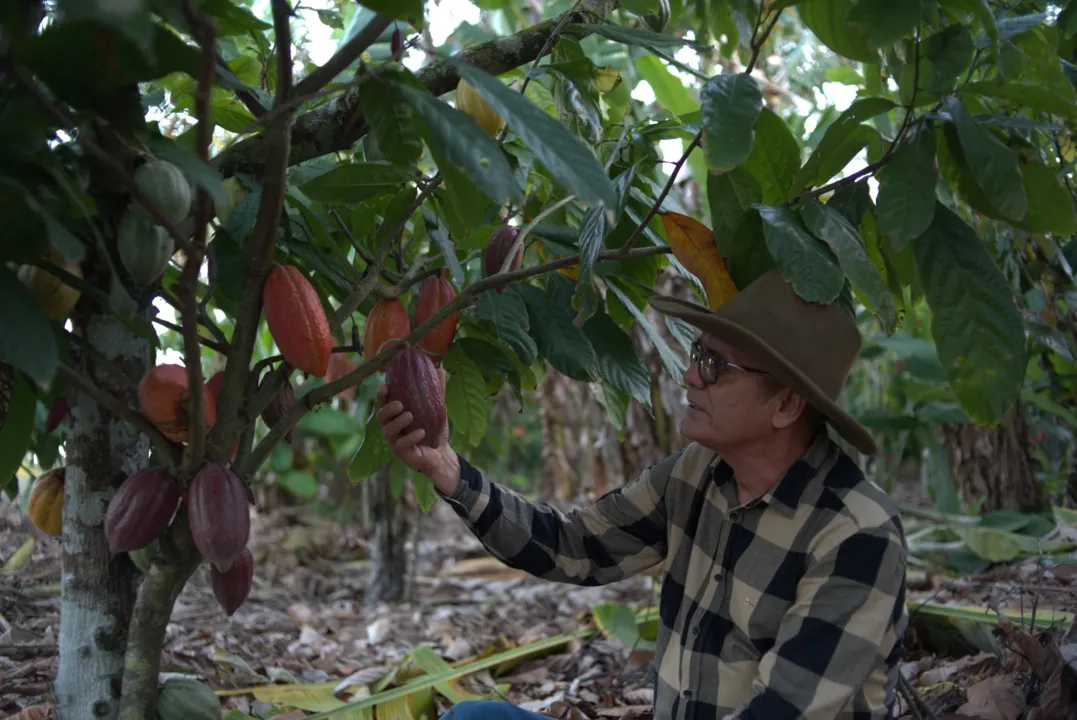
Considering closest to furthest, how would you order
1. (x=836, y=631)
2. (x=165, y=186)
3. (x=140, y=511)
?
(x=165, y=186) → (x=140, y=511) → (x=836, y=631)

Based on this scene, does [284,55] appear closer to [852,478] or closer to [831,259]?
[831,259]

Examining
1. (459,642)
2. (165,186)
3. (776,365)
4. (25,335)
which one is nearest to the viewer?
(25,335)

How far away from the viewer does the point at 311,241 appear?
1.29 meters

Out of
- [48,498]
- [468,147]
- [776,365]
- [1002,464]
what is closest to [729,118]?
[468,147]

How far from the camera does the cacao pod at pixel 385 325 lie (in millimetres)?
1265

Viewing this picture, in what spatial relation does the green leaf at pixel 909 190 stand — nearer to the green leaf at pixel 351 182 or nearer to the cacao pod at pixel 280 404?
the green leaf at pixel 351 182

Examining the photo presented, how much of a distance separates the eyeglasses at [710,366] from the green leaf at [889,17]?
1.52 ft

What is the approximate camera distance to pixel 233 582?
Result: 1133 mm

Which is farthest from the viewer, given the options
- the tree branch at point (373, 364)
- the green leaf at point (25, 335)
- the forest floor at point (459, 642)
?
the forest floor at point (459, 642)

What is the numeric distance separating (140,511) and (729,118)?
714 mm

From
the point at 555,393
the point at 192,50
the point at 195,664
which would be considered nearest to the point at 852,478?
the point at 192,50

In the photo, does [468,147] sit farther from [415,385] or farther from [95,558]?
[95,558]

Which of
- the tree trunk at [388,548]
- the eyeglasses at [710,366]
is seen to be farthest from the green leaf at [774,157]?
the tree trunk at [388,548]

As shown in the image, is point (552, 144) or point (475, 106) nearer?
point (552, 144)
